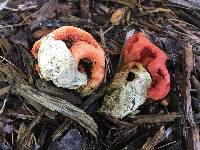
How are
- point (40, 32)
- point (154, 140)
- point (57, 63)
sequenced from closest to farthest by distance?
1. point (57, 63)
2. point (154, 140)
3. point (40, 32)

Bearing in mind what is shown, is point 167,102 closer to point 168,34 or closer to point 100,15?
point 168,34

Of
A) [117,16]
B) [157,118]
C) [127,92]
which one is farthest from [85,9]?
[157,118]

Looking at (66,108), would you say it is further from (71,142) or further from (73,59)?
(73,59)

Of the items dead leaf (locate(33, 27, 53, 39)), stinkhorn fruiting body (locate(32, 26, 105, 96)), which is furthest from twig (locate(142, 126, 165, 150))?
dead leaf (locate(33, 27, 53, 39))

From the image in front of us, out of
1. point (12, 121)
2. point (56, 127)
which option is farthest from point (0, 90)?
point (56, 127)

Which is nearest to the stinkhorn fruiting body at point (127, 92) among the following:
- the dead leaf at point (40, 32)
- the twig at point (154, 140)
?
the twig at point (154, 140)

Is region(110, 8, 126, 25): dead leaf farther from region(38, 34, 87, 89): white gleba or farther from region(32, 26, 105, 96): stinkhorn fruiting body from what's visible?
region(38, 34, 87, 89): white gleba
